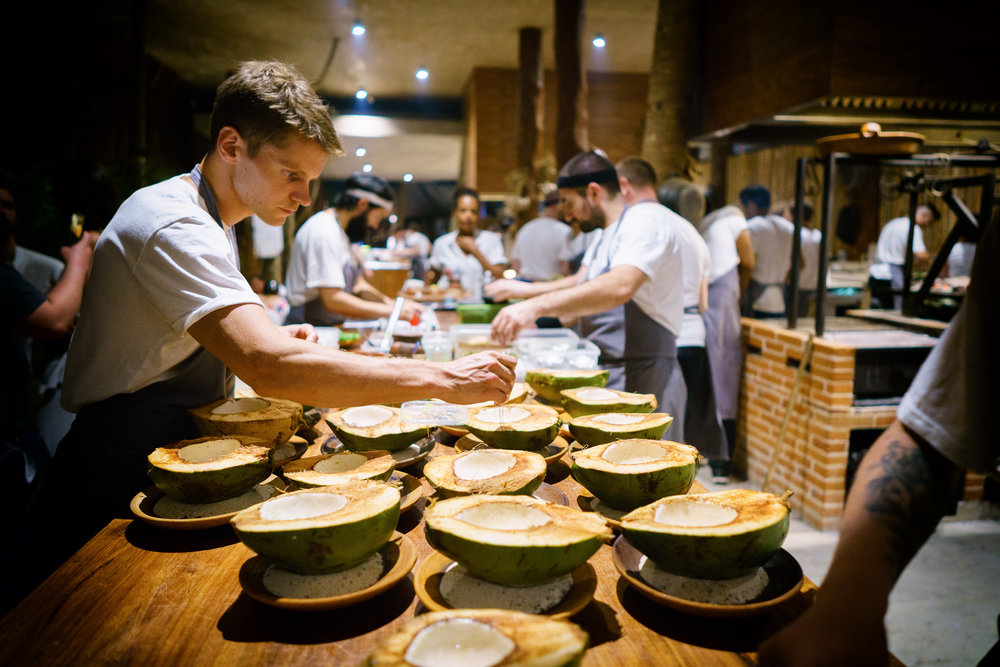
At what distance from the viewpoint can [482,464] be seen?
1290 millimetres

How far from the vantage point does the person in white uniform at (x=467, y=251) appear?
6.78 m

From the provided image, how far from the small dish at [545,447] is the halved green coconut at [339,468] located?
10.5 inches

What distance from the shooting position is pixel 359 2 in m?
7.60

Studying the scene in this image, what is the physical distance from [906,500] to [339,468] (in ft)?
3.22

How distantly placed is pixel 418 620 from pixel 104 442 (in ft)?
3.64

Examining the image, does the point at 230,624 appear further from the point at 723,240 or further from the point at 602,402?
the point at 723,240

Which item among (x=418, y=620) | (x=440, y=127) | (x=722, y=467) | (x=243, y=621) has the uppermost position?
(x=440, y=127)

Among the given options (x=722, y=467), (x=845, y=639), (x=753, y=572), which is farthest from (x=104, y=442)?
(x=722, y=467)

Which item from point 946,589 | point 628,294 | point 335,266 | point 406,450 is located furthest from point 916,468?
point 335,266

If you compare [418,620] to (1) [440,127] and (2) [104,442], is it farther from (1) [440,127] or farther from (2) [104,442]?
(1) [440,127]

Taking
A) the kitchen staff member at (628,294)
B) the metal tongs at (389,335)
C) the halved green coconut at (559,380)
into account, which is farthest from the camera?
the kitchen staff member at (628,294)

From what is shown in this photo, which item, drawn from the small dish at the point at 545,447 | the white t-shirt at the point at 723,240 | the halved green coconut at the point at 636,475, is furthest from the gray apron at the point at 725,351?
the halved green coconut at the point at 636,475

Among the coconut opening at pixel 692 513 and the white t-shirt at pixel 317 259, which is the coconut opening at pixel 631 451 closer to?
the coconut opening at pixel 692 513

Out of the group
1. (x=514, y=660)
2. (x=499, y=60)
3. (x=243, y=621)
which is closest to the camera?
(x=514, y=660)
